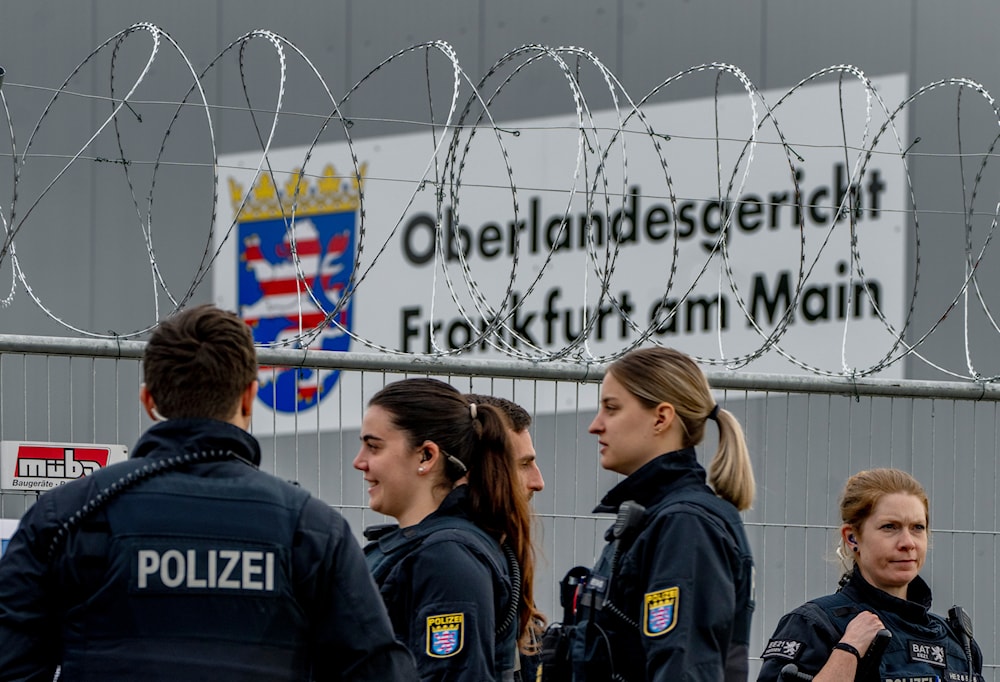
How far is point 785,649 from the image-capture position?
396 cm

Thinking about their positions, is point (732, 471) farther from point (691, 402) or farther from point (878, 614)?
point (878, 614)

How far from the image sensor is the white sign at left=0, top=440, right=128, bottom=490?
4812 mm

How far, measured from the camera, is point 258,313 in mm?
8406

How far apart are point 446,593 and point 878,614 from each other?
1478 millimetres

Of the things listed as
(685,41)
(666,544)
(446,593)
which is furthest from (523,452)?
(685,41)

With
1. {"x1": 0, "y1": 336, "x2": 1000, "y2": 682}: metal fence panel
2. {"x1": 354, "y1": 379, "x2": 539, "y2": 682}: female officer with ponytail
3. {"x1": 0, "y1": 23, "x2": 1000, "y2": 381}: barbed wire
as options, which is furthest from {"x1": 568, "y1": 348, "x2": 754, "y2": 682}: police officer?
{"x1": 0, "y1": 23, "x2": 1000, "y2": 381}: barbed wire

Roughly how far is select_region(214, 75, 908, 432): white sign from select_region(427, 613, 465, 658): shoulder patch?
414 centimetres

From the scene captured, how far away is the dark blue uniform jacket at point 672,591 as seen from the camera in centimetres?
320

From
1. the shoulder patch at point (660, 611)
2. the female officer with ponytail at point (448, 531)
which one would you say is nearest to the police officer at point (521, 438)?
the female officer with ponytail at point (448, 531)

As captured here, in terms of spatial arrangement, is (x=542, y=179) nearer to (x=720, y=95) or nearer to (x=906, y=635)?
(x=720, y=95)

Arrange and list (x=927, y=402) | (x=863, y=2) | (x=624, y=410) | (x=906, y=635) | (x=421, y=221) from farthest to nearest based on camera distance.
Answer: (x=421, y=221)
(x=863, y=2)
(x=927, y=402)
(x=906, y=635)
(x=624, y=410)

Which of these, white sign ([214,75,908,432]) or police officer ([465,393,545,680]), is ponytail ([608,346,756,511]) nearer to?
police officer ([465,393,545,680])

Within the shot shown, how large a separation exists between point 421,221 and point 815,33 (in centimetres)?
236

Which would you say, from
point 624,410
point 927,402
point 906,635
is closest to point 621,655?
point 624,410
